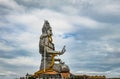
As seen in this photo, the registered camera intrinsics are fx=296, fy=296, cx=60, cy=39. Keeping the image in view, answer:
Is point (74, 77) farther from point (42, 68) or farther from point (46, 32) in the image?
point (46, 32)

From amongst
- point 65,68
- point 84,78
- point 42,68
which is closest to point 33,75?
point 42,68

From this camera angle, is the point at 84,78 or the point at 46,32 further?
the point at 46,32

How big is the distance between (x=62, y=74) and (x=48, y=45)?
8.00m

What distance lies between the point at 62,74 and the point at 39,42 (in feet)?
33.0

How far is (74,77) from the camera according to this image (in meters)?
62.2

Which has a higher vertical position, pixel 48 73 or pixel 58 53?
pixel 58 53

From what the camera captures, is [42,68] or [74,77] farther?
[42,68]

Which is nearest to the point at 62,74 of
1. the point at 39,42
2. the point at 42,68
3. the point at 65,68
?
the point at 65,68

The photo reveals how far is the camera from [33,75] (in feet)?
213

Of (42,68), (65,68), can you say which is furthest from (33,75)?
(65,68)

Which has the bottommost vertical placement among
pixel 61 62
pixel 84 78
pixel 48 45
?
pixel 84 78

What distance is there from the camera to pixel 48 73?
204ft

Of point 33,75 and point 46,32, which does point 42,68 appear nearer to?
point 33,75

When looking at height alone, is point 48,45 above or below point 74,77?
above
